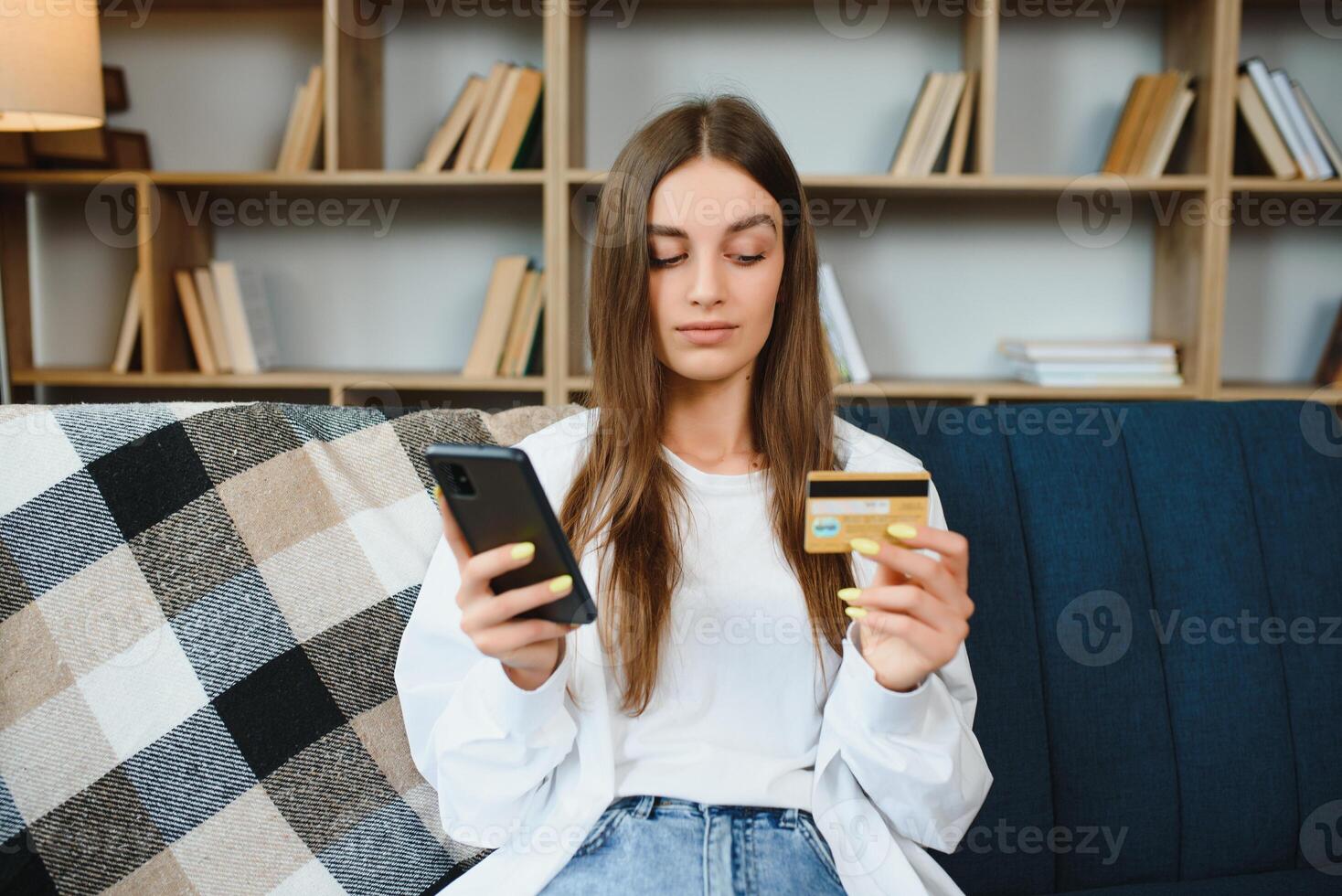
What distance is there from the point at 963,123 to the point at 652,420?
1.60 metres

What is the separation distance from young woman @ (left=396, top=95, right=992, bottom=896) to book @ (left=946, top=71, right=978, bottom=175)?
1.35 meters

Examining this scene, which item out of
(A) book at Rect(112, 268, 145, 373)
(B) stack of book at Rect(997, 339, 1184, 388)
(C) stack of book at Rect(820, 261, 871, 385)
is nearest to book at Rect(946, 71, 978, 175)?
(C) stack of book at Rect(820, 261, 871, 385)

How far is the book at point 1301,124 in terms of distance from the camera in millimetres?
2393

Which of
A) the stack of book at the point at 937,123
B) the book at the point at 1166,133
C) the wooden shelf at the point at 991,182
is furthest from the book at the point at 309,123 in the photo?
the book at the point at 1166,133

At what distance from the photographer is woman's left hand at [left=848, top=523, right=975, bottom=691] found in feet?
2.87

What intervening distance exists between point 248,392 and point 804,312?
6.12 ft

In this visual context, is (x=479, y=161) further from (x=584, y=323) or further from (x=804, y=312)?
(x=804, y=312)

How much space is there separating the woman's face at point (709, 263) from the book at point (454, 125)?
58.9 inches

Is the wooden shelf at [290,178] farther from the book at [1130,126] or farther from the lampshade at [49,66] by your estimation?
the book at [1130,126]

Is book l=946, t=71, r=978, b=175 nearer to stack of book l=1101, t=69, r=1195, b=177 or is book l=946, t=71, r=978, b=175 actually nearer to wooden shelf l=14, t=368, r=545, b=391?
stack of book l=1101, t=69, r=1195, b=177

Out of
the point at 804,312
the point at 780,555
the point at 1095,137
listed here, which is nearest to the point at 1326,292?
the point at 1095,137

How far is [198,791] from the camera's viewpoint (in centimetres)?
112

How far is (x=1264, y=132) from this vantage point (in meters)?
2.41

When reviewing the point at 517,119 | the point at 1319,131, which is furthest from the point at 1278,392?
the point at 517,119
